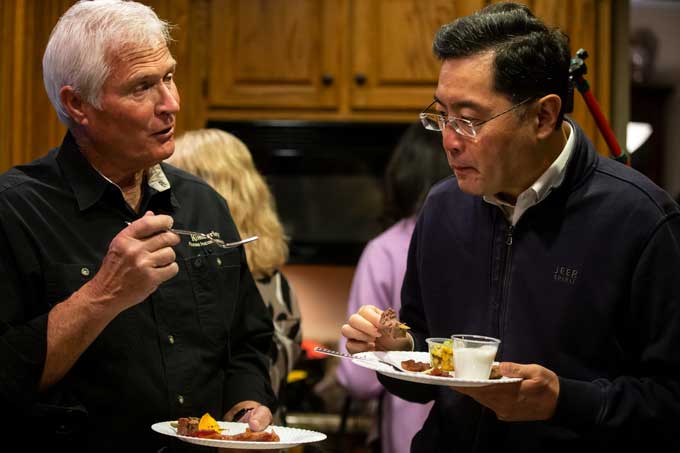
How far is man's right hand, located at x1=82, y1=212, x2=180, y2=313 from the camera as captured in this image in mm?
1760

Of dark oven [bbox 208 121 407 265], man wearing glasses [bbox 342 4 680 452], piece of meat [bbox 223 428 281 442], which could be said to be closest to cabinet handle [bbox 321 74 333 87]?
dark oven [bbox 208 121 407 265]

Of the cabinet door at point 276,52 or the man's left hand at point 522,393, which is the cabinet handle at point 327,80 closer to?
the cabinet door at point 276,52

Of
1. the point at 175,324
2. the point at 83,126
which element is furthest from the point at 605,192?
the point at 83,126

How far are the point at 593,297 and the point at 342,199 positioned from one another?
2333 millimetres

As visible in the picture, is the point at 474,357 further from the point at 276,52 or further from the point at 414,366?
the point at 276,52

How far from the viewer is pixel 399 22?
4.13m

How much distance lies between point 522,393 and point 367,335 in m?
0.36

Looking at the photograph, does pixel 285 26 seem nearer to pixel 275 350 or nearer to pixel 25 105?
pixel 25 105

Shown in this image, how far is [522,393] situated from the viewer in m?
1.71

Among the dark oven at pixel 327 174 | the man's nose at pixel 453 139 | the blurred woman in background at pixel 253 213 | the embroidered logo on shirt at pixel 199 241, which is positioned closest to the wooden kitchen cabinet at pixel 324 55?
the dark oven at pixel 327 174

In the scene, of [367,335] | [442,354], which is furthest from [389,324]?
[442,354]

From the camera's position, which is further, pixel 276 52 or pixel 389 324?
pixel 276 52

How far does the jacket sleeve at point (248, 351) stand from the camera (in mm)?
2115

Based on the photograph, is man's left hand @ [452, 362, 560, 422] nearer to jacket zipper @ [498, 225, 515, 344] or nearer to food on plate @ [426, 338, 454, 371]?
food on plate @ [426, 338, 454, 371]
